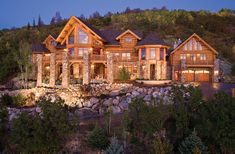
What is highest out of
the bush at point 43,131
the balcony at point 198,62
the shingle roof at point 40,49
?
Result: the shingle roof at point 40,49

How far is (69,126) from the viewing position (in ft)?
75.6

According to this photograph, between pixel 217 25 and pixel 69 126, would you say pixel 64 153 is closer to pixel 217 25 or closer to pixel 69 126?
pixel 69 126

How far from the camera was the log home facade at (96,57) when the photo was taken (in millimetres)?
38969

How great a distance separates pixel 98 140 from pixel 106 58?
58.4ft

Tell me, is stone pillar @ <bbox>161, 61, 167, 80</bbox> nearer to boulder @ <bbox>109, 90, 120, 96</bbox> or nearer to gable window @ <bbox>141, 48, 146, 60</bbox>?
gable window @ <bbox>141, 48, 146, 60</bbox>

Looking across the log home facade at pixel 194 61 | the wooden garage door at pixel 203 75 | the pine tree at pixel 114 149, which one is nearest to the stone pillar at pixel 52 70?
the log home facade at pixel 194 61

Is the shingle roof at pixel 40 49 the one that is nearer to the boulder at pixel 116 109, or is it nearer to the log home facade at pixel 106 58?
the log home facade at pixel 106 58

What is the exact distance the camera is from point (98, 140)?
23.5 meters

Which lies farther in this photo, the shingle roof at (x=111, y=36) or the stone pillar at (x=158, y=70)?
the shingle roof at (x=111, y=36)

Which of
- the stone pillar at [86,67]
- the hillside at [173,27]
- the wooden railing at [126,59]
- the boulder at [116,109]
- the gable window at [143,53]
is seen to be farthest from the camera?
the hillside at [173,27]

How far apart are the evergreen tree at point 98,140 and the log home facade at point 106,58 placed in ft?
45.3

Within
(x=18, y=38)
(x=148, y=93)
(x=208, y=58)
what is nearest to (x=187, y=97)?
(x=148, y=93)

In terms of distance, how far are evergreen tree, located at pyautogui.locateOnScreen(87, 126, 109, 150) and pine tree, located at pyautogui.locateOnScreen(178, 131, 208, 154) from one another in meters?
5.17

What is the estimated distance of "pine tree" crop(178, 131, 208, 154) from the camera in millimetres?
21641
